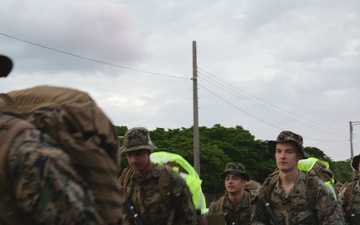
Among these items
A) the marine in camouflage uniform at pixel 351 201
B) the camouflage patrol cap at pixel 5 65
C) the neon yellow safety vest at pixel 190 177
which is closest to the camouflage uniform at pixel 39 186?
the camouflage patrol cap at pixel 5 65

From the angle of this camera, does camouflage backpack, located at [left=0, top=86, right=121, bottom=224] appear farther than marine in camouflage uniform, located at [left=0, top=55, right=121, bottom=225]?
Yes

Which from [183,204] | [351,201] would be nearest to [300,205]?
[183,204]

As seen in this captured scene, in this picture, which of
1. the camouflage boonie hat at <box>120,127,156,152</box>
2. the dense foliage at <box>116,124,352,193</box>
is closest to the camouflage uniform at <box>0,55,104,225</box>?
the camouflage boonie hat at <box>120,127,156,152</box>

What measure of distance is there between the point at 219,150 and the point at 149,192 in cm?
3846

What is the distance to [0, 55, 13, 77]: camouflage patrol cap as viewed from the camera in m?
2.36

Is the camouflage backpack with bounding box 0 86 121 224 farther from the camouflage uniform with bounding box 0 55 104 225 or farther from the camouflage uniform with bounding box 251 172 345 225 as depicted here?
the camouflage uniform with bounding box 251 172 345 225

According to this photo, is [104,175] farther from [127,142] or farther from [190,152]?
[190,152]

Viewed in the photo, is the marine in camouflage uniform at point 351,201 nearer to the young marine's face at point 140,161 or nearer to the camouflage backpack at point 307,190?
the camouflage backpack at point 307,190

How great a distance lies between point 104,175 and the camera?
89.0 inches

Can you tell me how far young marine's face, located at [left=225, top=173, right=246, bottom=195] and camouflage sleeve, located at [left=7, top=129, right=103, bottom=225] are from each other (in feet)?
25.0

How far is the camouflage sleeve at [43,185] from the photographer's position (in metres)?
1.95

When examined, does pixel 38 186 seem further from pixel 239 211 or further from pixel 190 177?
pixel 239 211

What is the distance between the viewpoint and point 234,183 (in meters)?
9.53

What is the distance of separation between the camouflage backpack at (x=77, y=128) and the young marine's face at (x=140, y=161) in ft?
14.0
